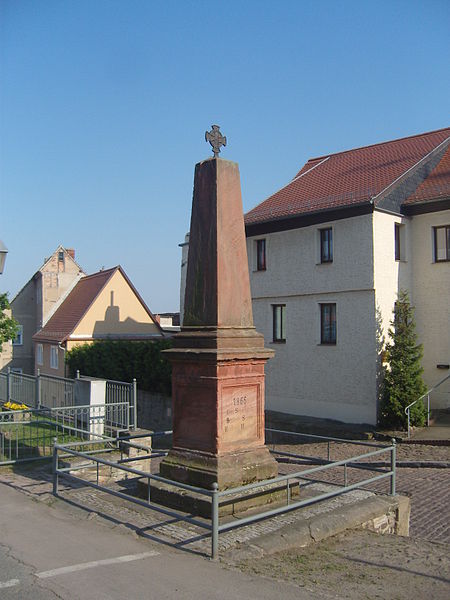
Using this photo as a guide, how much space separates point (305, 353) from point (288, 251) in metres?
3.83

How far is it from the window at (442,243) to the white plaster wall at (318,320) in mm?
2704

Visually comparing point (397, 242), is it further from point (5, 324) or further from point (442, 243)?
point (5, 324)

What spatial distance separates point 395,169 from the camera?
21094 millimetres

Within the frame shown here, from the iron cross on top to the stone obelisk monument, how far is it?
0.01 metres

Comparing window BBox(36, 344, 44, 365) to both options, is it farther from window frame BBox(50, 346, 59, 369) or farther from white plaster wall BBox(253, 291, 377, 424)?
white plaster wall BBox(253, 291, 377, 424)

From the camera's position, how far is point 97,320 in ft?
97.7

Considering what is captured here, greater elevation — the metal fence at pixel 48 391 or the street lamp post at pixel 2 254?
the street lamp post at pixel 2 254

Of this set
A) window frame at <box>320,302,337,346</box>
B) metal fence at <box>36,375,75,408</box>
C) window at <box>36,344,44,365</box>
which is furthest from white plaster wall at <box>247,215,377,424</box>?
window at <box>36,344,44,365</box>

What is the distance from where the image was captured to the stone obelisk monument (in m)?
7.74

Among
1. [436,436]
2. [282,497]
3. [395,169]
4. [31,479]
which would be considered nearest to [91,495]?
[31,479]

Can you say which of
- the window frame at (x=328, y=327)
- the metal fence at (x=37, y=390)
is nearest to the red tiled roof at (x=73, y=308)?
the metal fence at (x=37, y=390)

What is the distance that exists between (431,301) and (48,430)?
13.1m

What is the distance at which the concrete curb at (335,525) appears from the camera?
20.7ft

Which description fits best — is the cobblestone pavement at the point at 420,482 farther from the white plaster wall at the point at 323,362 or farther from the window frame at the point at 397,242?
the window frame at the point at 397,242
